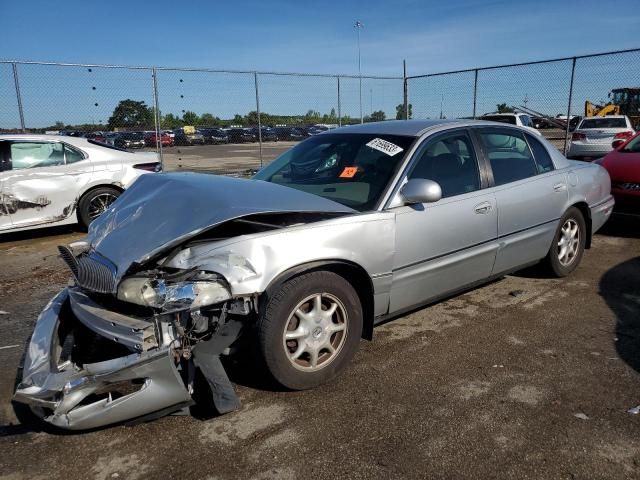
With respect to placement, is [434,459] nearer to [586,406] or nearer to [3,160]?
[586,406]

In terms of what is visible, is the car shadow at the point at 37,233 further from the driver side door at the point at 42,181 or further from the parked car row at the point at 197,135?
the parked car row at the point at 197,135

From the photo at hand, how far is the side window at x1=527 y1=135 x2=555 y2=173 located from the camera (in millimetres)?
4645

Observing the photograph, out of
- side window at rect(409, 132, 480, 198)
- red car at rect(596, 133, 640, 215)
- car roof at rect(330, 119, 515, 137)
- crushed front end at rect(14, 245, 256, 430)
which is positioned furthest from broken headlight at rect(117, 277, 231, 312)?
red car at rect(596, 133, 640, 215)

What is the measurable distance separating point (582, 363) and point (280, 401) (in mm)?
2000

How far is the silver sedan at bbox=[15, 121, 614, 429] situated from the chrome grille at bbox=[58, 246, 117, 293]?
0.03 ft

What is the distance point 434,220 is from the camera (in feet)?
11.6

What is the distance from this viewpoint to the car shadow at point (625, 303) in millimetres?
3500

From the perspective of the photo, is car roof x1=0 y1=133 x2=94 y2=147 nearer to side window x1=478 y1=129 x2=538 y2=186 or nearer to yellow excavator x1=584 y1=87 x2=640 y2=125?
side window x1=478 y1=129 x2=538 y2=186

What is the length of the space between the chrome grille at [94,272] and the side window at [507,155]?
297 cm

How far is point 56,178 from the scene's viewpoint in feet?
23.1

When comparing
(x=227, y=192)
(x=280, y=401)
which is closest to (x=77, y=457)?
(x=280, y=401)

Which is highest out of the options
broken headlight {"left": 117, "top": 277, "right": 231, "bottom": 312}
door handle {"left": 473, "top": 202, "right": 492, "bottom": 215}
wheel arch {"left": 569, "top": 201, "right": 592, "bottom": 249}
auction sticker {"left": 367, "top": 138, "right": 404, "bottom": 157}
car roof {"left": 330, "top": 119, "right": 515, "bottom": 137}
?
car roof {"left": 330, "top": 119, "right": 515, "bottom": 137}

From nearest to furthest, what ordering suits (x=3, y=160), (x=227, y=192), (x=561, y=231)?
1. (x=227, y=192)
2. (x=561, y=231)
3. (x=3, y=160)

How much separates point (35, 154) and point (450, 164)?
233 inches
